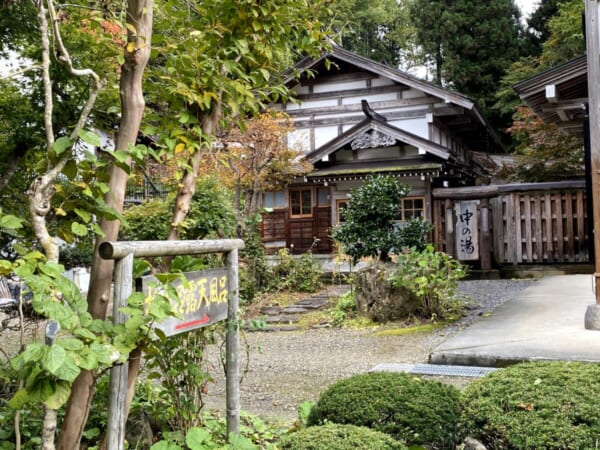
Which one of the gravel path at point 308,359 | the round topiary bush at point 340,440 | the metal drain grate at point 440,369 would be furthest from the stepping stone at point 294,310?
the round topiary bush at point 340,440

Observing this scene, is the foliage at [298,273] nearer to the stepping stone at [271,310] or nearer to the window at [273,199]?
the stepping stone at [271,310]

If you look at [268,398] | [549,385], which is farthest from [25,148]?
[549,385]

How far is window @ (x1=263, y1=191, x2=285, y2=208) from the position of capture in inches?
703

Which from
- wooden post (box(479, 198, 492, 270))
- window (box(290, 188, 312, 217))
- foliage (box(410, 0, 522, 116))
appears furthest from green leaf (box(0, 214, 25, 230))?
foliage (box(410, 0, 522, 116))

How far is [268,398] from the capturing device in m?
4.69

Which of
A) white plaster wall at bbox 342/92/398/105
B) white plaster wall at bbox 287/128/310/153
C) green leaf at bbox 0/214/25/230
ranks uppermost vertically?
white plaster wall at bbox 342/92/398/105

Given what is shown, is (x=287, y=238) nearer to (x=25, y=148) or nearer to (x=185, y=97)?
(x=25, y=148)

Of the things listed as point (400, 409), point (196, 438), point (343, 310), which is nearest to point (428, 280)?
point (343, 310)

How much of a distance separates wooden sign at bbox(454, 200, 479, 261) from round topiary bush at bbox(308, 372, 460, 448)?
10.3 m

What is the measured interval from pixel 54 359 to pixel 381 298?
698cm

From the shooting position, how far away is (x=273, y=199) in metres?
17.9

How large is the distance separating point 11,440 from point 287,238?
1508cm

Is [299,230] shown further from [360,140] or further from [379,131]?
[379,131]

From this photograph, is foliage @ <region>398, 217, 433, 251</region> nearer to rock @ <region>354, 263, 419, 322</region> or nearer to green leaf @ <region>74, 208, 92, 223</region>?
rock @ <region>354, 263, 419, 322</region>
